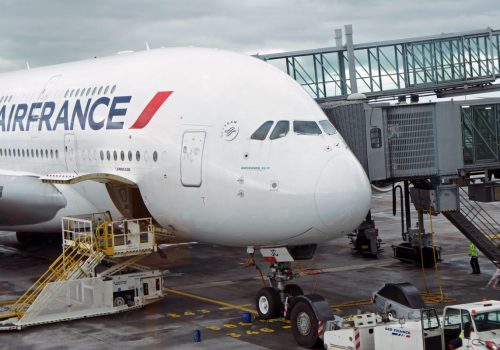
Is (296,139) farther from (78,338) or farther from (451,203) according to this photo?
(451,203)

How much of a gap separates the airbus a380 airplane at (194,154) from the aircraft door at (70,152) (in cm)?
3

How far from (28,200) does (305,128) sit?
11.1m

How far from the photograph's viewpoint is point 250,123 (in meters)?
19.5

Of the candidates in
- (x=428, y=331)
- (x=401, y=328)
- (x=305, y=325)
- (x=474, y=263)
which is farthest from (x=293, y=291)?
(x=474, y=263)

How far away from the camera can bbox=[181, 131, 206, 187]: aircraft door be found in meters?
19.9

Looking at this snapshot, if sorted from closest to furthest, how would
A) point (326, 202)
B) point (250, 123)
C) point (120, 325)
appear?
point (326, 202) → point (250, 123) → point (120, 325)

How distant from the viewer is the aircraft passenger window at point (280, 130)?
19062 mm

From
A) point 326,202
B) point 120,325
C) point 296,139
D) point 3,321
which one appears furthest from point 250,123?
point 3,321

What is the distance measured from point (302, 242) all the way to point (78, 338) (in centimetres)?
598

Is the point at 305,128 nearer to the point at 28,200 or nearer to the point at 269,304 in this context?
the point at 269,304

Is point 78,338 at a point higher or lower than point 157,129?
lower

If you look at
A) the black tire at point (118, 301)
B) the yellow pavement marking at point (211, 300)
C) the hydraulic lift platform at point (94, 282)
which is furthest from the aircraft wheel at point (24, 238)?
the black tire at point (118, 301)

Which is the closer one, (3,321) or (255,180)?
(255,180)

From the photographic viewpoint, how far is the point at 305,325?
18531 millimetres
